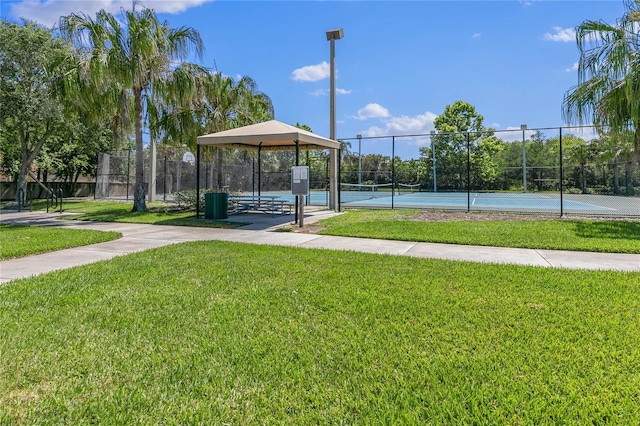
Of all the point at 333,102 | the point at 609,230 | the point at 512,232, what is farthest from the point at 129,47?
the point at 609,230

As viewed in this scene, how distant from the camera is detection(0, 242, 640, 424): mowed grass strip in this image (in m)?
2.29

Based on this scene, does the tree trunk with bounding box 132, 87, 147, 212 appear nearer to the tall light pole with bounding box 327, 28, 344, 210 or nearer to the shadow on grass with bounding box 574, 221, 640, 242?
the tall light pole with bounding box 327, 28, 344, 210

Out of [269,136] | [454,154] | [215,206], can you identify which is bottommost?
[215,206]

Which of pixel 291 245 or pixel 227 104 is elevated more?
pixel 227 104

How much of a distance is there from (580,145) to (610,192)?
454 inches

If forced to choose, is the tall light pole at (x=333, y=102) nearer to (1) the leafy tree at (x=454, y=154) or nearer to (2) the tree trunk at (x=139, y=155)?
(2) the tree trunk at (x=139, y=155)

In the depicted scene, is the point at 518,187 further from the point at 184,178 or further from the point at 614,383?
the point at 614,383

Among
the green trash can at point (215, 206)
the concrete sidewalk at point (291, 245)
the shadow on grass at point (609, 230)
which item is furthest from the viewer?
the green trash can at point (215, 206)

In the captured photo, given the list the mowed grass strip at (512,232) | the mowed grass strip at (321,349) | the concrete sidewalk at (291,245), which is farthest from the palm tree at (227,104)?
the mowed grass strip at (321,349)

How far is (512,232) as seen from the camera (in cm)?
915

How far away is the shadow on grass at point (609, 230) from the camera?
27.7 feet

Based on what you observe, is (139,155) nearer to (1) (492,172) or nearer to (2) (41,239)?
(2) (41,239)

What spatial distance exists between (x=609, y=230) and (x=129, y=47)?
592 inches

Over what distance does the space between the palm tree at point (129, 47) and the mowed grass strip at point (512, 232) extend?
8174 millimetres
